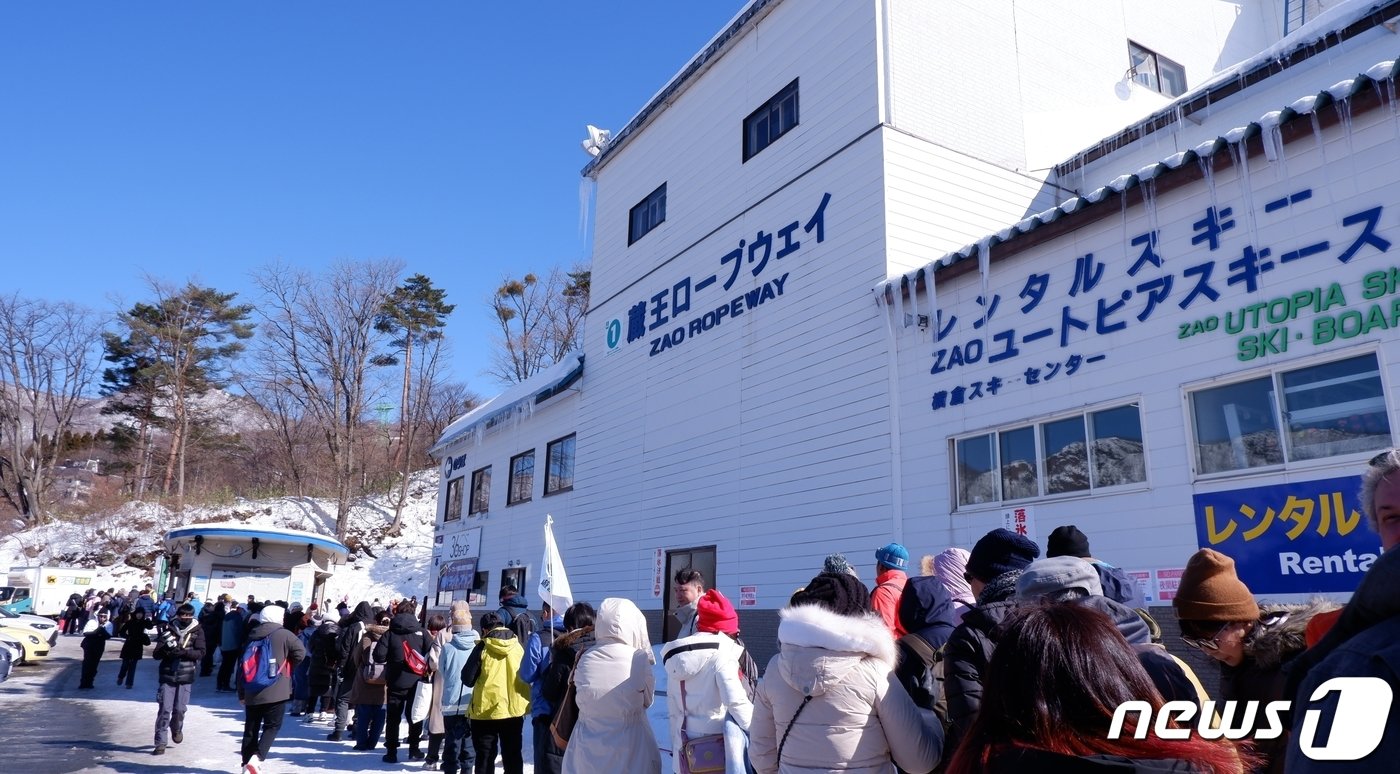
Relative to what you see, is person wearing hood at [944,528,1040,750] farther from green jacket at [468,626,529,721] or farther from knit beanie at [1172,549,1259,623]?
green jacket at [468,626,529,721]

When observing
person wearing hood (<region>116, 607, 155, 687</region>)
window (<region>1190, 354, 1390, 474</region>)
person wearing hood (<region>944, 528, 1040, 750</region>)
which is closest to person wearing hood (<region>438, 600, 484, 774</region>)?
person wearing hood (<region>944, 528, 1040, 750</region>)

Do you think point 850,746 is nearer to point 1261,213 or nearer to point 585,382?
point 1261,213

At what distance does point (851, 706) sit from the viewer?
3.16 m

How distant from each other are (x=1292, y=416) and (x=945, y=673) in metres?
5.27

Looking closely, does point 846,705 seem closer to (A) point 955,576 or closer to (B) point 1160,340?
(A) point 955,576

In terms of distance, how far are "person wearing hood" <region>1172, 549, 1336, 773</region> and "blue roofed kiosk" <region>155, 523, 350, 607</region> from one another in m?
19.8

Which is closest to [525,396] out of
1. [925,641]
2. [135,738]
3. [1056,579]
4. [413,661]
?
[413,661]

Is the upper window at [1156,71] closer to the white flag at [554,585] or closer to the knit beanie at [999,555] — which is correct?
the white flag at [554,585]

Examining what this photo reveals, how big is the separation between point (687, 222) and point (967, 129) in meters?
4.82

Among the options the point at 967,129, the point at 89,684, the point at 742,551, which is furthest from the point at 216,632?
the point at 967,129

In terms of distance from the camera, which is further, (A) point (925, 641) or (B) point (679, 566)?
(B) point (679, 566)

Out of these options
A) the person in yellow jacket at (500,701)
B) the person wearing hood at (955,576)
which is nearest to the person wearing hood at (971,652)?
the person wearing hood at (955,576)

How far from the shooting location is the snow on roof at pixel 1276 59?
9250 mm

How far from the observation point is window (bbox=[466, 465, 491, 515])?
21177 mm
